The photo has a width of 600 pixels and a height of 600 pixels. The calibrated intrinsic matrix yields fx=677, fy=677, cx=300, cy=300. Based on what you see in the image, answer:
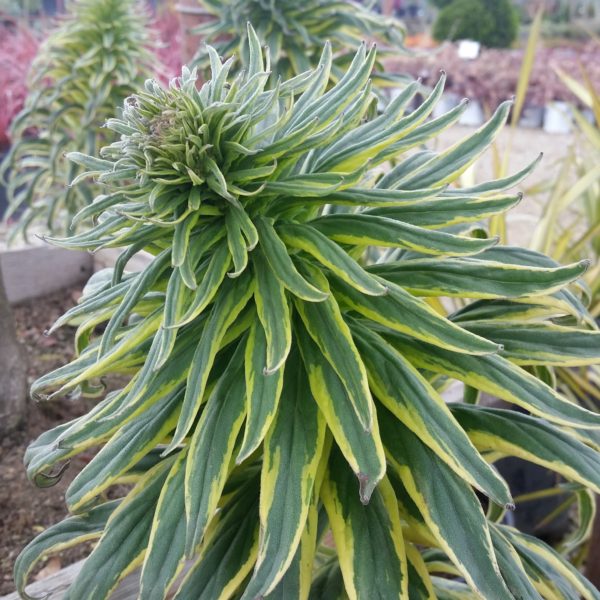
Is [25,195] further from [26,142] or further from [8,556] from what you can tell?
[8,556]

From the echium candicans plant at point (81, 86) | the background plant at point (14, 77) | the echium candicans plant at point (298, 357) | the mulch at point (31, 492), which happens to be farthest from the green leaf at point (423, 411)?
the background plant at point (14, 77)

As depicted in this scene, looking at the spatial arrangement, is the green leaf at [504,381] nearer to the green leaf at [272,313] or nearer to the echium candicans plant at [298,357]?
the echium candicans plant at [298,357]

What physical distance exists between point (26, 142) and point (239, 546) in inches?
64.7

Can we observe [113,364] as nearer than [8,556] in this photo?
Yes

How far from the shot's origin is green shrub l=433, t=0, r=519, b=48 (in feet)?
29.6

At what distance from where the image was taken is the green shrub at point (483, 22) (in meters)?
9.01

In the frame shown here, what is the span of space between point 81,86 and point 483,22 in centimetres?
832

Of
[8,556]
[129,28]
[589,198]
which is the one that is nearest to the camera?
[8,556]

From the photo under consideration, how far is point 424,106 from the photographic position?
27.4 inches

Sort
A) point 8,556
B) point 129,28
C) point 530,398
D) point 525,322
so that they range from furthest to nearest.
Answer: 1. point 129,28
2. point 8,556
3. point 525,322
4. point 530,398

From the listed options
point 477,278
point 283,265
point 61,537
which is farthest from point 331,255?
point 61,537

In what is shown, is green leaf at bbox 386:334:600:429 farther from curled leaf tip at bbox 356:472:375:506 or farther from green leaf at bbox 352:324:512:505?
curled leaf tip at bbox 356:472:375:506

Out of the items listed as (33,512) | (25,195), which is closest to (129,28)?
(25,195)

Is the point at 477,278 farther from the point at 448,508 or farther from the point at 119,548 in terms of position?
the point at 119,548
